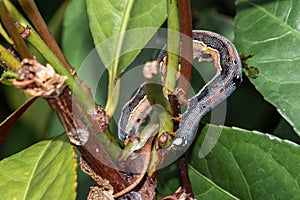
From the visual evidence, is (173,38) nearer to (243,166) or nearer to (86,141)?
(86,141)

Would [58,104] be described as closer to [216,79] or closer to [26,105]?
[26,105]

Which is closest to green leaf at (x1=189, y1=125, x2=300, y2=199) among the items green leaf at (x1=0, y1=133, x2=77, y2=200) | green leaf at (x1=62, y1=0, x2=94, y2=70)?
green leaf at (x1=0, y1=133, x2=77, y2=200)

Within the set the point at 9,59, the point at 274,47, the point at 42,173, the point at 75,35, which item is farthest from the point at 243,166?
the point at 75,35

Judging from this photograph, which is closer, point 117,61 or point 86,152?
point 86,152

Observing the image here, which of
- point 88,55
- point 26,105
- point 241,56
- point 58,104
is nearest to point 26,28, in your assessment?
point 26,105

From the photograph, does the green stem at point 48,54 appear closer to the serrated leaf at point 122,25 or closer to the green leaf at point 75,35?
the serrated leaf at point 122,25

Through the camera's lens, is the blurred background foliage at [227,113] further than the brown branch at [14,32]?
Yes

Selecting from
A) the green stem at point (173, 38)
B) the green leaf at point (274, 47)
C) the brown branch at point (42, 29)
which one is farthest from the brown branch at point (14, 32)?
the green leaf at point (274, 47)
